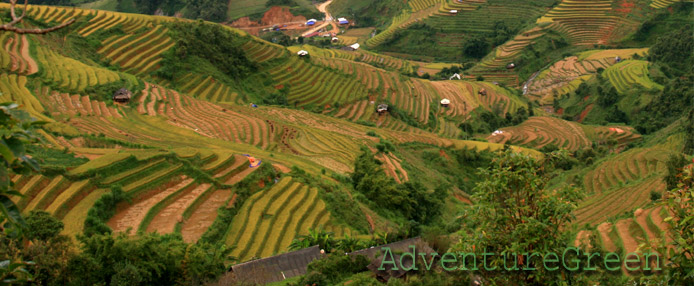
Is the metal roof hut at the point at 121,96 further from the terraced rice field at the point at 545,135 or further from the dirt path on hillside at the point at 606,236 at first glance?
the terraced rice field at the point at 545,135

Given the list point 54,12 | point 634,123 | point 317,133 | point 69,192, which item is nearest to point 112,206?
point 69,192

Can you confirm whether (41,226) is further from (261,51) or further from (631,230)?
(261,51)

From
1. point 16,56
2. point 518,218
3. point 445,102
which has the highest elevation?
point 518,218

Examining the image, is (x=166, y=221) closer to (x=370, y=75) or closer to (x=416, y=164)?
(x=416, y=164)

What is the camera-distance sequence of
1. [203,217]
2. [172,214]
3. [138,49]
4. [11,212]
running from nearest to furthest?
1. [11,212]
2. [172,214]
3. [203,217]
4. [138,49]

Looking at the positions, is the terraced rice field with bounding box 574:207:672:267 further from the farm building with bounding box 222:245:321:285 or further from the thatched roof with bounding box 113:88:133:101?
the thatched roof with bounding box 113:88:133:101

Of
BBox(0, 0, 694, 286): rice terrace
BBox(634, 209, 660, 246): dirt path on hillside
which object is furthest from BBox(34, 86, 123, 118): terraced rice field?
BBox(634, 209, 660, 246): dirt path on hillside

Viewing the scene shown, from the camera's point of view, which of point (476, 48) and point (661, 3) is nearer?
point (661, 3)

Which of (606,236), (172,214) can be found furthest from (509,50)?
(172,214)
